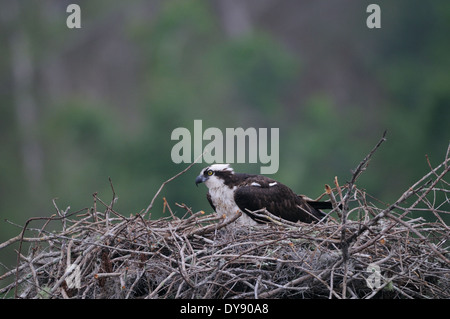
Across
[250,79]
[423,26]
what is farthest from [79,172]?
[423,26]

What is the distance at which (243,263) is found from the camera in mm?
5395

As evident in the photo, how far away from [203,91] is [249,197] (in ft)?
71.9

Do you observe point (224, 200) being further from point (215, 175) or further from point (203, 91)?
point (203, 91)

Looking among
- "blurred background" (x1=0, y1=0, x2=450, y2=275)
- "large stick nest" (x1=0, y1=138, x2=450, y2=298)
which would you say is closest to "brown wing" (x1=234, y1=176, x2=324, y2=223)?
"large stick nest" (x1=0, y1=138, x2=450, y2=298)

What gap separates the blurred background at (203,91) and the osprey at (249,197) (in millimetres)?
14530

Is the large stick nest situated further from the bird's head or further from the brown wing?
the bird's head

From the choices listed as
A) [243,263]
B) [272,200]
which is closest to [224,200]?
[272,200]

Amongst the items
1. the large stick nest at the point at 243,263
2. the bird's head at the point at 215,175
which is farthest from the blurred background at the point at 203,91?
the large stick nest at the point at 243,263

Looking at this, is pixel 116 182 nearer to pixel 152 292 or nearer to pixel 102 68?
pixel 102 68

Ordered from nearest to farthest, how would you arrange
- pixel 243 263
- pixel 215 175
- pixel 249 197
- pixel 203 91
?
pixel 243 263 → pixel 249 197 → pixel 215 175 → pixel 203 91

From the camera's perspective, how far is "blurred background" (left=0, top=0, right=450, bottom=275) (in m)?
25.5

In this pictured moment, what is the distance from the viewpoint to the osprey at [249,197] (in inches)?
272

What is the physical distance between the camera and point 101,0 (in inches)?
1283

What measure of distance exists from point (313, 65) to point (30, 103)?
490 inches
